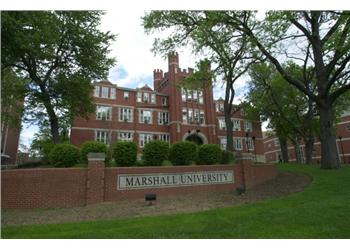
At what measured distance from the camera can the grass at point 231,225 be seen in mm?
6449

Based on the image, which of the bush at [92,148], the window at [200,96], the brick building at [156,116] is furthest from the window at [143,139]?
the bush at [92,148]

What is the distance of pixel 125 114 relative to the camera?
36.4 meters

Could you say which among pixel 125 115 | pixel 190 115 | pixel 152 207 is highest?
pixel 190 115

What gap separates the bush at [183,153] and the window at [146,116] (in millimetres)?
23396

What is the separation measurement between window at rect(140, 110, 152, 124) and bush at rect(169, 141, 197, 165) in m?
23.4

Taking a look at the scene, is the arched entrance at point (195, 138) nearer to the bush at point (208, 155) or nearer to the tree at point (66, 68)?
the tree at point (66, 68)

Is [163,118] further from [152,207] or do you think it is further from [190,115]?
[152,207]

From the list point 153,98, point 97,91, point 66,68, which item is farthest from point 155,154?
point 153,98

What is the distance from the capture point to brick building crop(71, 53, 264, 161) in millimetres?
34344

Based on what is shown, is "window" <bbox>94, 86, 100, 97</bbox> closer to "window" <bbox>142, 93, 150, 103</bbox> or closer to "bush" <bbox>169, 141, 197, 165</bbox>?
"window" <bbox>142, 93, 150, 103</bbox>

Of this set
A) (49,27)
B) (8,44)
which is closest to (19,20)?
(8,44)

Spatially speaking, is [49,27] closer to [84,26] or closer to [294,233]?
[84,26]

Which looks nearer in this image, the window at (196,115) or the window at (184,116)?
the window at (184,116)

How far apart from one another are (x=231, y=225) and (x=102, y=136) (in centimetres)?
2876
